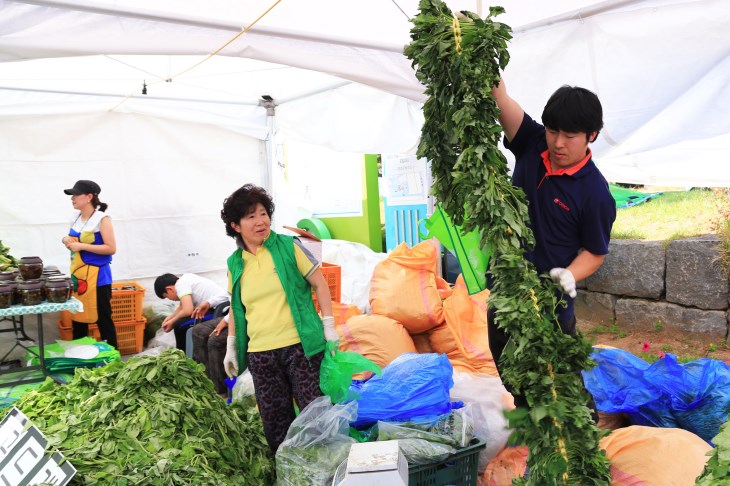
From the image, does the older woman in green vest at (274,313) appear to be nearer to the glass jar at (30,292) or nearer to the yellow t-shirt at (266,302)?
the yellow t-shirt at (266,302)

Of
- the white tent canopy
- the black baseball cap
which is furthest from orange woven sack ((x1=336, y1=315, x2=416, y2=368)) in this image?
the black baseball cap

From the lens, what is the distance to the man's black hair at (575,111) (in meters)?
1.91

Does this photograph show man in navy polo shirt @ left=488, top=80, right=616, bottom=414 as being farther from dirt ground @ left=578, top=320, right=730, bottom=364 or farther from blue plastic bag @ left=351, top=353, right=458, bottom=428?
dirt ground @ left=578, top=320, right=730, bottom=364

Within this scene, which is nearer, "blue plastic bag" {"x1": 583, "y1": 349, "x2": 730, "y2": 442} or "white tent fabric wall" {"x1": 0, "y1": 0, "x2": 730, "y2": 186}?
"blue plastic bag" {"x1": 583, "y1": 349, "x2": 730, "y2": 442}

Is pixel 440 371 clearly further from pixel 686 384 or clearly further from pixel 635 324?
pixel 635 324

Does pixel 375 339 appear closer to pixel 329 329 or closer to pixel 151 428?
pixel 329 329

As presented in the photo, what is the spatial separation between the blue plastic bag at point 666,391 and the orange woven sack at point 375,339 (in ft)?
3.97

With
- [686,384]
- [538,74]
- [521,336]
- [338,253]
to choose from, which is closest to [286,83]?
[338,253]

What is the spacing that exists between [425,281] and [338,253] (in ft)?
7.33

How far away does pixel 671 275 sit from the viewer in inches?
174

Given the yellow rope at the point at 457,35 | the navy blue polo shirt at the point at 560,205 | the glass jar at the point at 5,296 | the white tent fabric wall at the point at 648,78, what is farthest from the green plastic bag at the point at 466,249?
the glass jar at the point at 5,296

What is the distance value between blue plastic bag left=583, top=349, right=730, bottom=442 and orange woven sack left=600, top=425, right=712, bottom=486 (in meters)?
0.34

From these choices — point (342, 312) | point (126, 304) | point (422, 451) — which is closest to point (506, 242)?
point (422, 451)

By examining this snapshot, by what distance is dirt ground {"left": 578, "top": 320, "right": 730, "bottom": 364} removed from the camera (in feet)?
13.5
